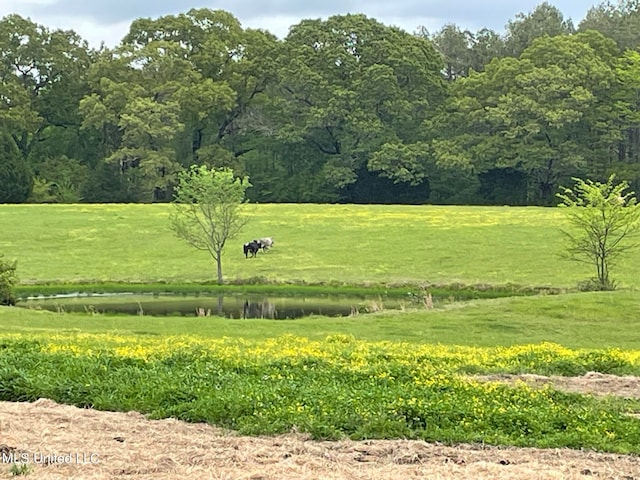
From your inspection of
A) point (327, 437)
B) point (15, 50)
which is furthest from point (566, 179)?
point (327, 437)

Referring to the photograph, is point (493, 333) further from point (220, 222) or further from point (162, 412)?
point (220, 222)

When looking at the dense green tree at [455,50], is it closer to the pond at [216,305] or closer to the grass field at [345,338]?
the grass field at [345,338]

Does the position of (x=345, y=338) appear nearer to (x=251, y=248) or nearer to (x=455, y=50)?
(x=251, y=248)

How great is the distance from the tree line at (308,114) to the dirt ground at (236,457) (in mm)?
72867

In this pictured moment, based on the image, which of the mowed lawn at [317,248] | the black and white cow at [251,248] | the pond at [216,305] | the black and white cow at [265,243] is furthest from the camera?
the black and white cow at [265,243]

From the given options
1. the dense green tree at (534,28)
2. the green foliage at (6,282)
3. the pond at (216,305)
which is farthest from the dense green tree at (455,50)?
the green foliage at (6,282)

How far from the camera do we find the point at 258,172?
9144 centimetres

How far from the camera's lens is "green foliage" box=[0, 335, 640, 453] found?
344 inches

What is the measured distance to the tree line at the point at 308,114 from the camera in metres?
82.2

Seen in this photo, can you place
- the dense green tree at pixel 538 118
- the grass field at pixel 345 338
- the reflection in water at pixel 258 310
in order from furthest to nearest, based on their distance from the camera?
the dense green tree at pixel 538 118, the reflection in water at pixel 258 310, the grass field at pixel 345 338

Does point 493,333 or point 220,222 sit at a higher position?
point 220,222

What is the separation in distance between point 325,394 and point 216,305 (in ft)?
82.1

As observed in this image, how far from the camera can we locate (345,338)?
A: 1967 centimetres

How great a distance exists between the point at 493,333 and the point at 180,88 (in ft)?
216
